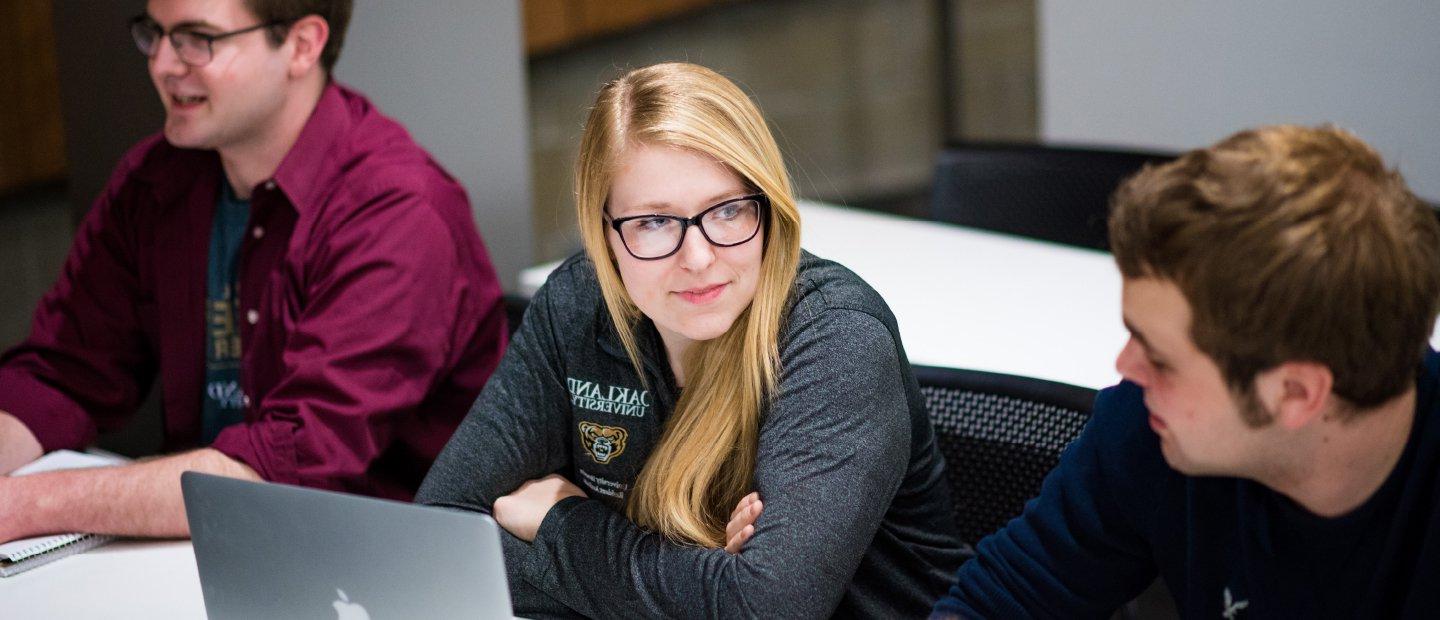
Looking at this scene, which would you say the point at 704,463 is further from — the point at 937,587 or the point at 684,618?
the point at 937,587

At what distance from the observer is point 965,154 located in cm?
317

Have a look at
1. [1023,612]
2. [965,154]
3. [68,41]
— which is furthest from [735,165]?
[68,41]

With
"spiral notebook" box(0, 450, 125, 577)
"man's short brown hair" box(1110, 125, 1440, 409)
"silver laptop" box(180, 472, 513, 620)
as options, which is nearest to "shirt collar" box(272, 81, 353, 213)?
"spiral notebook" box(0, 450, 125, 577)

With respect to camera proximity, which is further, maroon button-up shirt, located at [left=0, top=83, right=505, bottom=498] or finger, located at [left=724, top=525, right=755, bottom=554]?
maroon button-up shirt, located at [left=0, top=83, right=505, bottom=498]

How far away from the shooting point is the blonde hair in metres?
1.66

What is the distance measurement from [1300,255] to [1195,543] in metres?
0.38

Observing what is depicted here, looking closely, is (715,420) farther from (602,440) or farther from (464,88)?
(464,88)

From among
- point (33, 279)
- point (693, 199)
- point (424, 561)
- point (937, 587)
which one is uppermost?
point (693, 199)

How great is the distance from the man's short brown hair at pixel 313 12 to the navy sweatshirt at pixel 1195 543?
1.42m

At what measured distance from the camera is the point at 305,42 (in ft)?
7.91

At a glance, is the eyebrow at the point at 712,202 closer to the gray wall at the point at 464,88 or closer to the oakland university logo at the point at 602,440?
the oakland university logo at the point at 602,440

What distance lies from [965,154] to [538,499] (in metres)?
1.64

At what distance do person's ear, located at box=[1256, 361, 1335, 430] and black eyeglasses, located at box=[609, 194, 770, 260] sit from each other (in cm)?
62

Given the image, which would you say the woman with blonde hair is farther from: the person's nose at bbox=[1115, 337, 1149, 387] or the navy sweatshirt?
the person's nose at bbox=[1115, 337, 1149, 387]
